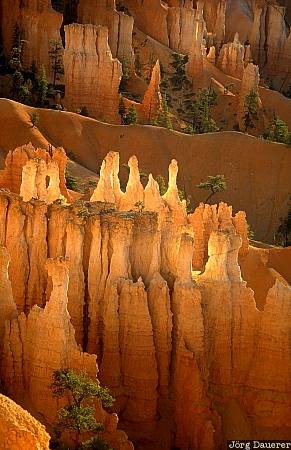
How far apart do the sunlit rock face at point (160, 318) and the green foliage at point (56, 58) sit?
110 feet

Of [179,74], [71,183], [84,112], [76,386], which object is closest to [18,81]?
[84,112]

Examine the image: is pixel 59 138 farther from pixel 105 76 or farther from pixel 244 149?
pixel 244 149

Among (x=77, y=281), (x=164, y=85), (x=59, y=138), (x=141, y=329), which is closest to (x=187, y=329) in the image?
(x=141, y=329)

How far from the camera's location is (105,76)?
5731cm

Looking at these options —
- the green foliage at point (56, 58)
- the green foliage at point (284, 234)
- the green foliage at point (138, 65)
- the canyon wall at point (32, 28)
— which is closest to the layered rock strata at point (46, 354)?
the green foliage at point (284, 234)

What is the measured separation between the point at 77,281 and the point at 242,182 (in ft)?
100.0

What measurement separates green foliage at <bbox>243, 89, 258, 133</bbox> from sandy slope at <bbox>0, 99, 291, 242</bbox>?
20.2 ft

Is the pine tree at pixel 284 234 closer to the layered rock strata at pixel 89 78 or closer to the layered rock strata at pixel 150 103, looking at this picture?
the layered rock strata at pixel 150 103

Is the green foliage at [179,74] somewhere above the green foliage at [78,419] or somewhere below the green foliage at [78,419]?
above

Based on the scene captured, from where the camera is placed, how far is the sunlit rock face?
81.3 ft

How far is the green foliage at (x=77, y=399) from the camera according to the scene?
2103 cm

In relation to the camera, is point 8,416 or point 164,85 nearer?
point 8,416

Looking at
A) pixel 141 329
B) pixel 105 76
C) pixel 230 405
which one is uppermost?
pixel 105 76

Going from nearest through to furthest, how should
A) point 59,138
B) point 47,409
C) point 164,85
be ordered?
point 47,409 < point 59,138 < point 164,85
